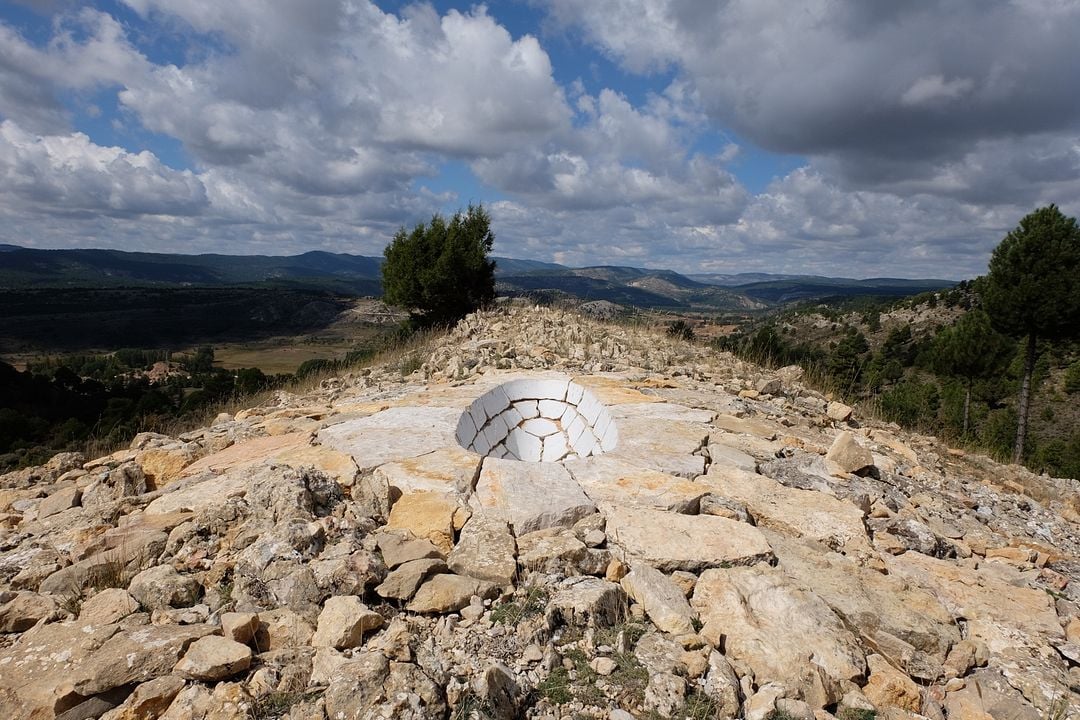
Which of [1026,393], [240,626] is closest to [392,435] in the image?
[240,626]

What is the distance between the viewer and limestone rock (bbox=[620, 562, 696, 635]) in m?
2.51

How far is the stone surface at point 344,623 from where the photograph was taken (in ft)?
7.33

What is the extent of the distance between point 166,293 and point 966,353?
104 m

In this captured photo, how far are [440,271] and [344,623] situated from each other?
17954mm

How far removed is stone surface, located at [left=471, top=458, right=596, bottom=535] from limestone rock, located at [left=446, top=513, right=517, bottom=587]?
0.14m

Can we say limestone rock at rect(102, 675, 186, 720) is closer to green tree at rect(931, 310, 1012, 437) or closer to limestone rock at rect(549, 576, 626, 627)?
limestone rock at rect(549, 576, 626, 627)

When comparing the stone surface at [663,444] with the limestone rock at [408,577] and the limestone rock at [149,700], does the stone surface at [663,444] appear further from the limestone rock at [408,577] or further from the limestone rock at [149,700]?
the limestone rock at [149,700]

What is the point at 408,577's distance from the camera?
8.54ft

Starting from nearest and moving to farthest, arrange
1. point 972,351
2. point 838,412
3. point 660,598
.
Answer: point 660,598, point 838,412, point 972,351

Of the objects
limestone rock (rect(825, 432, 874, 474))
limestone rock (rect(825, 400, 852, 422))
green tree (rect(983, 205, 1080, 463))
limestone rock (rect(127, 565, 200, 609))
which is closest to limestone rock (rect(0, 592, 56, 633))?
limestone rock (rect(127, 565, 200, 609))

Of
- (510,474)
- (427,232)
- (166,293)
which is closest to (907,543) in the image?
(510,474)

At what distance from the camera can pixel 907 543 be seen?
3.50 m

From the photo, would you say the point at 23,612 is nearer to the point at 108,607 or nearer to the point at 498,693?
the point at 108,607

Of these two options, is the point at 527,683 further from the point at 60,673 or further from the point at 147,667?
the point at 60,673
